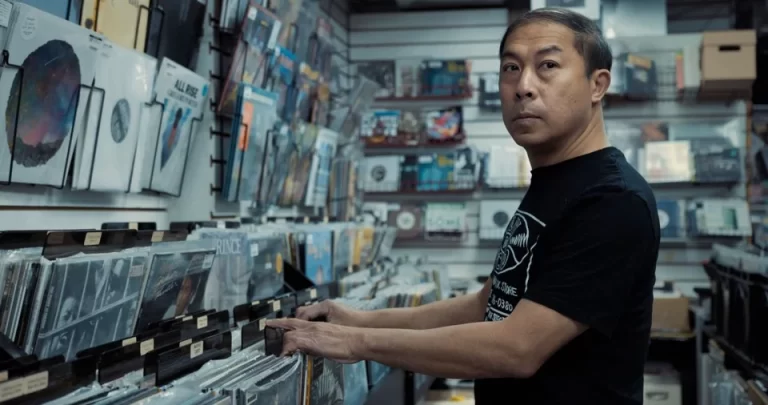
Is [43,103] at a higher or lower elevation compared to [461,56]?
lower

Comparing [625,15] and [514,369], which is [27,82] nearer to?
[514,369]

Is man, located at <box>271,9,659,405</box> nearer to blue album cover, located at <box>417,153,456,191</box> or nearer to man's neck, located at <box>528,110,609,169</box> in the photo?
man's neck, located at <box>528,110,609,169</box>

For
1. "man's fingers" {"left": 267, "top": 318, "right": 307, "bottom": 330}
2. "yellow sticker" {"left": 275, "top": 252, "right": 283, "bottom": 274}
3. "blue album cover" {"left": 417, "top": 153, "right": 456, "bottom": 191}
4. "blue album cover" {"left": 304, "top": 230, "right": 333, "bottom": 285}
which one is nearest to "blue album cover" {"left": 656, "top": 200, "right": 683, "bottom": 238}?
"blue album cover" {"left": 417, "top": 153, "right": 456, "bottom": 191}

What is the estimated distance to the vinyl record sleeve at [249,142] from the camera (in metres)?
2.42

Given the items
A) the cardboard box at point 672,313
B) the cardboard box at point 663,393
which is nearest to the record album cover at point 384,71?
the cardboard box at point 672,313

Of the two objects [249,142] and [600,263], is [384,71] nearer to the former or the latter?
[249,142]

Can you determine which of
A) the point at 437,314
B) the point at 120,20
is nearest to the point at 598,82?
the point at 437,314

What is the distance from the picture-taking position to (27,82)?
149 centimetres

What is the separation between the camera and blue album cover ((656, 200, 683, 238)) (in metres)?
5.00

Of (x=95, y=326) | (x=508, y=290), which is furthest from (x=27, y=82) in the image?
(x=508, y=290)

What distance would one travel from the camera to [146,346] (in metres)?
1.23

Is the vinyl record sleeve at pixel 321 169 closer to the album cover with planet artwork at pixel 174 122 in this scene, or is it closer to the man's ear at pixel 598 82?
the album cover with planet artwork at pixel 174 122

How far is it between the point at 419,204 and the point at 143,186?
3.49m

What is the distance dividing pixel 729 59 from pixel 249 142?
3.66 m
